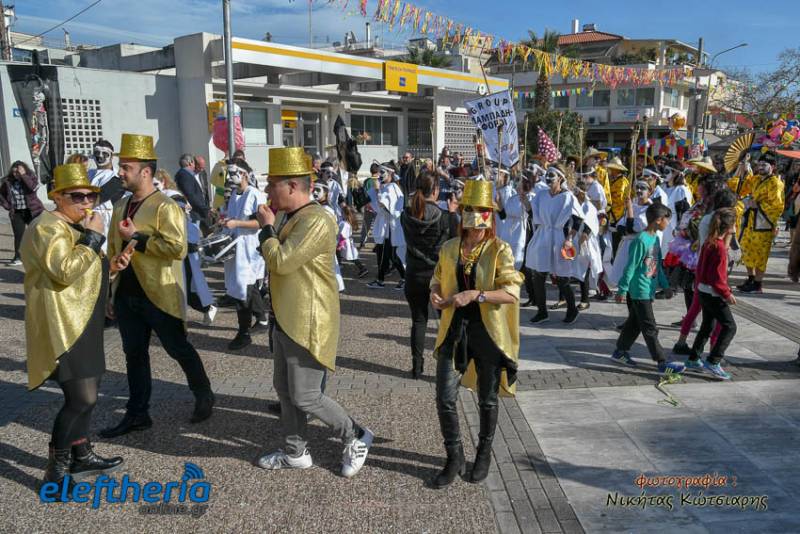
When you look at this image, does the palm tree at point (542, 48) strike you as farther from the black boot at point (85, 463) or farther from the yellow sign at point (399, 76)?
the black boot at point (85, 463)

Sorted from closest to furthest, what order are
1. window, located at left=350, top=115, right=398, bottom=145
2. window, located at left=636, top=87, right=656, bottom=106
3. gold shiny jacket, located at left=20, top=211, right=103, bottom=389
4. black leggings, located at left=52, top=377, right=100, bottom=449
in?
gold shiny jacket, located at left=20, top=211, right=103, bottom=389
black leggings, located at left=52, top=377, right=100, bottom=449
window, located at left=350, top=115, right=398, bottom=145
window, located at left=636, top=87, right=656, bottom=106

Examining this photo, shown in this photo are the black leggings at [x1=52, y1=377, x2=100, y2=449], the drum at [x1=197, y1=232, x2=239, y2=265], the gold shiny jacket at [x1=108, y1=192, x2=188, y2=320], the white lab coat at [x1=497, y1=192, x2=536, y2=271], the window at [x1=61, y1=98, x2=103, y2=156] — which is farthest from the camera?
the window at [x1=61, y1=98, x2=103, y2=156]

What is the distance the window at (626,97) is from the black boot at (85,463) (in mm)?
49598

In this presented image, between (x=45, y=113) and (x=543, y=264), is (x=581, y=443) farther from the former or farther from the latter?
(x=45, y=113)

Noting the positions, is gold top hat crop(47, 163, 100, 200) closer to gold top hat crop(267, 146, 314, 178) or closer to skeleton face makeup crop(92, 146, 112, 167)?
gold top hat crop(267, 146, 314, 178)

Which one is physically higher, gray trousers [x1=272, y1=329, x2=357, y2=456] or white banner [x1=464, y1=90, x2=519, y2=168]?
white banner [x1=464, y1=90, x2=519, y2=168]

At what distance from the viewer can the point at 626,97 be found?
4744 centimetres

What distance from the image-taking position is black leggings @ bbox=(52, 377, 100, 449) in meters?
3.55

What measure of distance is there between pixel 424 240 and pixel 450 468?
7.42ft

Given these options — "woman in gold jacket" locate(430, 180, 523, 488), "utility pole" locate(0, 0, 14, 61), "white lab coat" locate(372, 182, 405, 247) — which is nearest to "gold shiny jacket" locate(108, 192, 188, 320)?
"woman in gold jacket" locate(430, 180, 523, 488)

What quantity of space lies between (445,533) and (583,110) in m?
49.8

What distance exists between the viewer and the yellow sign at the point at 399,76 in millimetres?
22422

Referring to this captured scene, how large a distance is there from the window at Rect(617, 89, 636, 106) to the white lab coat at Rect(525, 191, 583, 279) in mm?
44370

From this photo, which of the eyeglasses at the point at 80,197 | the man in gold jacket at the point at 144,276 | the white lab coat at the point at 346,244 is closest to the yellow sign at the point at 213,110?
the white lab coat at the point at 346,244
